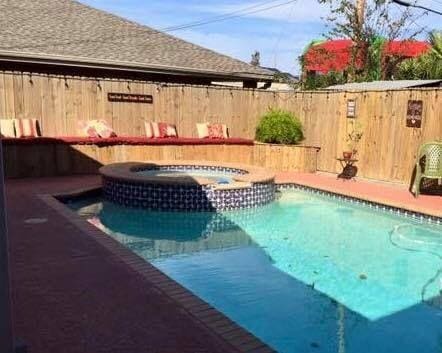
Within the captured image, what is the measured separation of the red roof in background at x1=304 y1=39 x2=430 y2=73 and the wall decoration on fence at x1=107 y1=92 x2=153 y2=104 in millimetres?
12459

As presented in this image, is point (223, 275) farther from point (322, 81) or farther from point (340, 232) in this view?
point (322, 81)

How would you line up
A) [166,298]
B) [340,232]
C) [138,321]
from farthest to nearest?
[340,232], [166,298], [138,321]

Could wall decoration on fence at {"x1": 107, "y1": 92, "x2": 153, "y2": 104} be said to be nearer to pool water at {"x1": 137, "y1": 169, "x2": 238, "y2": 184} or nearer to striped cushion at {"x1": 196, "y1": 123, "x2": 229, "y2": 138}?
striped cushion at {"x1": 196, "y1": 123, "x2": 229, "y2": 138}

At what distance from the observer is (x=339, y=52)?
2188 centimetres

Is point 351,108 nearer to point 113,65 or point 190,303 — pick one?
point 113,65

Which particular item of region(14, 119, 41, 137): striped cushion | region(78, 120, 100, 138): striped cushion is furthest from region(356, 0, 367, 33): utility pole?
region(14, 119, 41, 137): striped cushion

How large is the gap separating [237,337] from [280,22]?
2949cm

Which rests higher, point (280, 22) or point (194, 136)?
point (280, 22)

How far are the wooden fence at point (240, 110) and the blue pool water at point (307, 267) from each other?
236 cm

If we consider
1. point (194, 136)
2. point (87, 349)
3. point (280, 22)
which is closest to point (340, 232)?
point (87, 349)

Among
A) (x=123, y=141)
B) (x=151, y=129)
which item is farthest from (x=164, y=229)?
(x=151, y=129)

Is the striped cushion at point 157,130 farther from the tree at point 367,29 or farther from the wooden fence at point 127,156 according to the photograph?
the tree at point 367,29

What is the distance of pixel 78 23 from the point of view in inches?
566

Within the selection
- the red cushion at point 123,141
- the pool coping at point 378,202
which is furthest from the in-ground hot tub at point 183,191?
the red cushion at point 123,141
